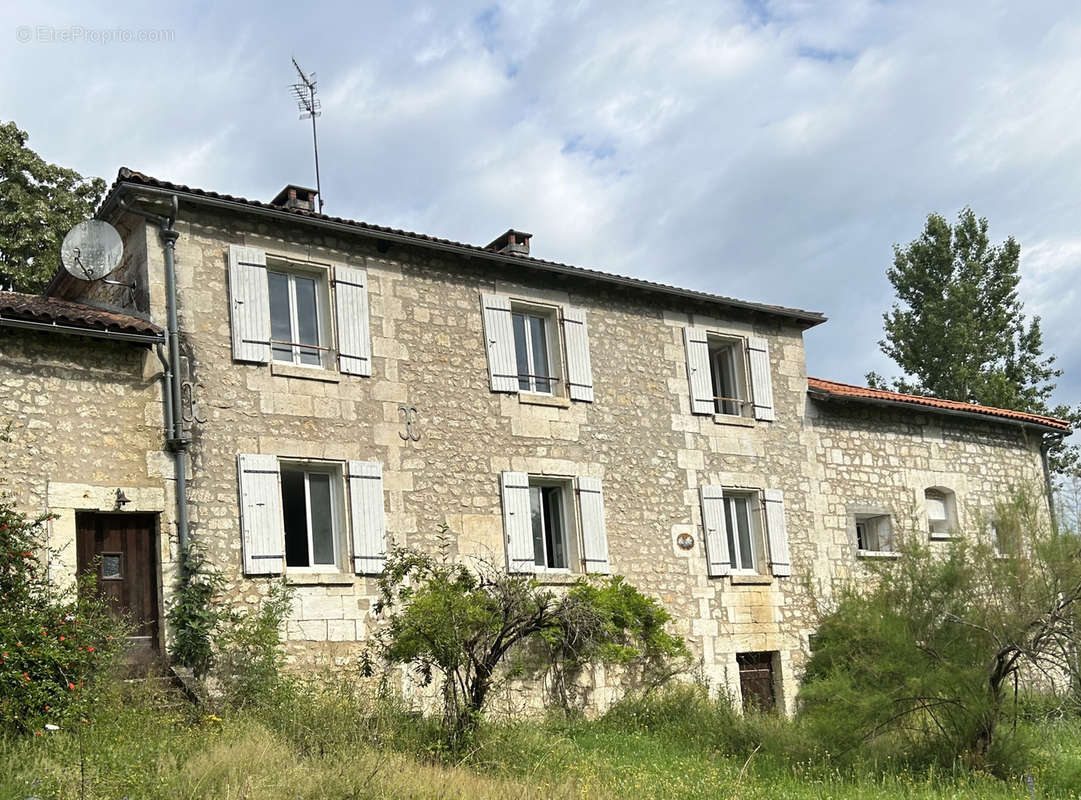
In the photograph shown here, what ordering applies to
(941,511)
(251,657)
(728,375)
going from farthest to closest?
(941,511), (728,375), (251,657)

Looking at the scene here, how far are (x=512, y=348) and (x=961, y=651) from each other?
615 centimetres

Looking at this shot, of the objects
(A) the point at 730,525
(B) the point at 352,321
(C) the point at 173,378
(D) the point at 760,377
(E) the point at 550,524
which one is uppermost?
(B) the point at 352,321

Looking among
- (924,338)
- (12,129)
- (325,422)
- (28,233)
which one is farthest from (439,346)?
(924,338)

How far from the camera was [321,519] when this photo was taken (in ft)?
40.3

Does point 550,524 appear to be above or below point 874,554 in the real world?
above

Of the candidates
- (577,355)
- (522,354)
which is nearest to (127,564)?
(522,354)

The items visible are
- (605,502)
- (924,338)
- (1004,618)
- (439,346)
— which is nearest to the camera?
(1004,618)

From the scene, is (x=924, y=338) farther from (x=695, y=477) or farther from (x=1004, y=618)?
(x=1004, y=618)

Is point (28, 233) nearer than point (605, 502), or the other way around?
point (605, 502)

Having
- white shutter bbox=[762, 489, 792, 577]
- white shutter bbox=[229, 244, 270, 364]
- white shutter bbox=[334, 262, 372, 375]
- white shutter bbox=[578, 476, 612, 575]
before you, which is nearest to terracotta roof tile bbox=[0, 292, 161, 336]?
white shutter bbox=[229, 244, 270, 364]

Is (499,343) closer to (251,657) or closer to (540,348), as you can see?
(540,348)

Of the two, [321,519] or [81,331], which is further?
[321,519]

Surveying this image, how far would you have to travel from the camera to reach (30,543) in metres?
10.1

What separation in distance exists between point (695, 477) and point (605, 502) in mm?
1570
